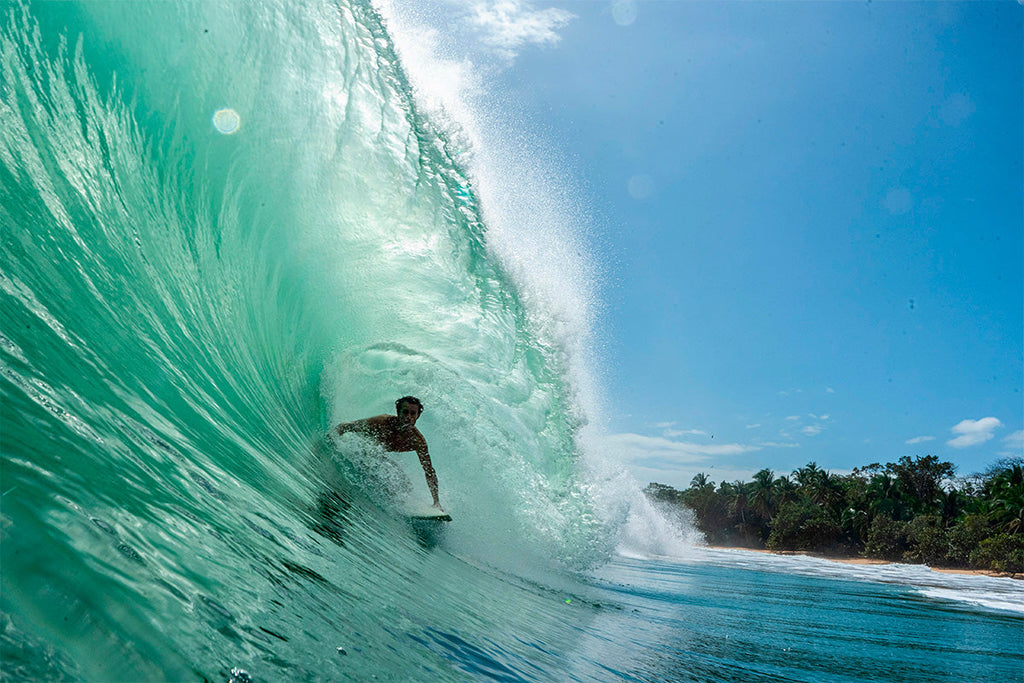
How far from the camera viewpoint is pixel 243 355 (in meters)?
5.18

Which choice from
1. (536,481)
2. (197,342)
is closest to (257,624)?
(197,342)

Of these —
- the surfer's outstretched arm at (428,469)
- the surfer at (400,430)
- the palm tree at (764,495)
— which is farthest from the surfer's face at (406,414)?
the palm tree at (764,495)

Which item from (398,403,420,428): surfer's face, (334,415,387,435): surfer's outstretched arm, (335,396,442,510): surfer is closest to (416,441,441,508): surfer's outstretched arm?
(335,396,442,510): surfer

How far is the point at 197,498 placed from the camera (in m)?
2.81

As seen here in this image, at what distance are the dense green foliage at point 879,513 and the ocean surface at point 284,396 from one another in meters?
39.1

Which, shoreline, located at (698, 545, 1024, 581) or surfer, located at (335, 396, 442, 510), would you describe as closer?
surfer, located at (335, 396, 442, 510)

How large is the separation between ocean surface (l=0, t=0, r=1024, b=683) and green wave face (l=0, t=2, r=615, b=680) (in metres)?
0.02

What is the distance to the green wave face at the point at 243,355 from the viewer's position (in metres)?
2.00

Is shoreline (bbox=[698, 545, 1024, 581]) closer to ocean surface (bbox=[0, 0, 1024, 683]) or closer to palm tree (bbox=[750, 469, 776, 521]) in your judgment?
palm tree (bbox=[750, 469, 776, 521])

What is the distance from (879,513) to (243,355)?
61984mm

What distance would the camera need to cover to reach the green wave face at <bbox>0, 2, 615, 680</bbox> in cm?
200

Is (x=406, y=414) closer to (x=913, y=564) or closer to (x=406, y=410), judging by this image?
(x=406, y=410)

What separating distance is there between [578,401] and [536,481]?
1.99m

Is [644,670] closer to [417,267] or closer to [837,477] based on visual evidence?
[417,267]
